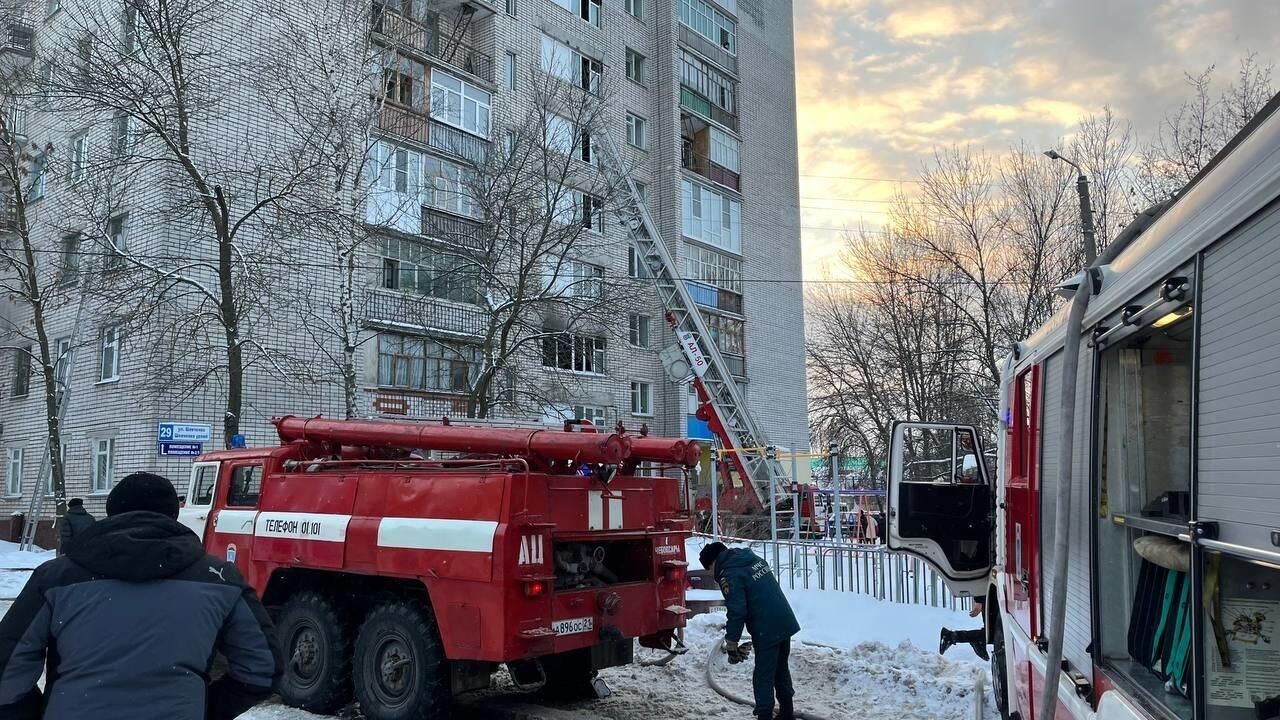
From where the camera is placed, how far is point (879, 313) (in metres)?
31.7

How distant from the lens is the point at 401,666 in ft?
24.9

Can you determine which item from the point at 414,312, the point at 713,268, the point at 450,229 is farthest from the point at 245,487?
the point at 713,268

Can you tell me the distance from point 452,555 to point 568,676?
7.27ft

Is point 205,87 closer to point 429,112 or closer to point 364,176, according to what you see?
point 364,176

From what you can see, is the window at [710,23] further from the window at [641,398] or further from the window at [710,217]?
the window at [641,398]

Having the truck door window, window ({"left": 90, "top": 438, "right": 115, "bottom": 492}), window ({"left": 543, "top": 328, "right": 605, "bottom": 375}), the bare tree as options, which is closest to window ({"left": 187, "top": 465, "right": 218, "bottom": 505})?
the bare tree

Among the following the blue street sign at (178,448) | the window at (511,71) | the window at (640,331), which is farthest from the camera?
the window at (640,331)

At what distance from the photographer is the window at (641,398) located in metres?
31.4

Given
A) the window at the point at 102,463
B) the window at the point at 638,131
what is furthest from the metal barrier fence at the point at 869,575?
the window at the point at 638,131

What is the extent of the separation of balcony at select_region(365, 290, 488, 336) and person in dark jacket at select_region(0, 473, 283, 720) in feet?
61.2

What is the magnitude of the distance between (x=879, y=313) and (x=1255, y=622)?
97.4 ft

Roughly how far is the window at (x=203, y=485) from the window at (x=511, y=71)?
68.0 feet

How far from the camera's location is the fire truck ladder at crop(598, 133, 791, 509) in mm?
24844

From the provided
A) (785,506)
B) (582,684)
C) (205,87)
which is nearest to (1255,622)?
(582,684)
